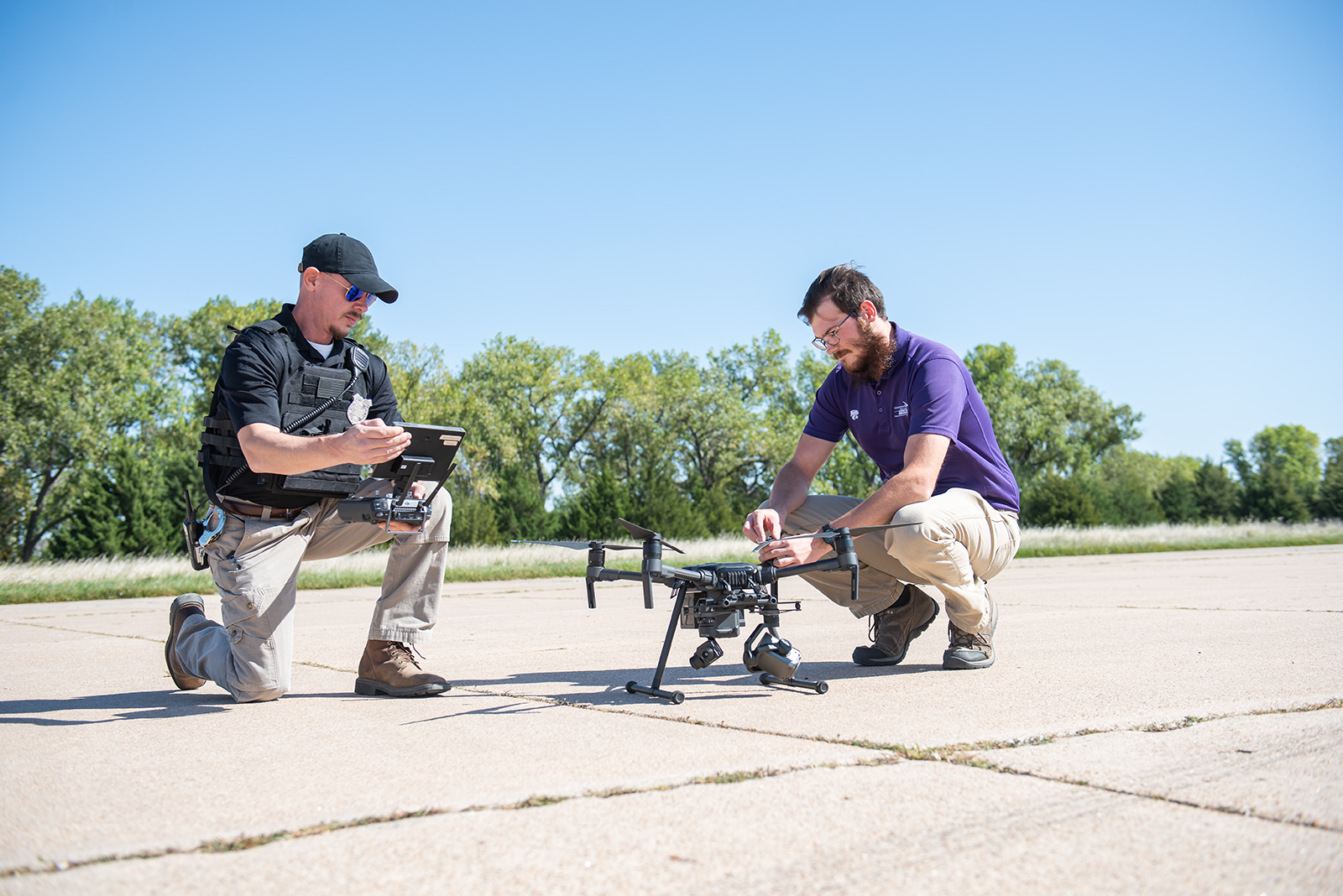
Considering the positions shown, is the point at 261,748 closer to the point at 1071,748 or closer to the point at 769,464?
the point at 1071,748

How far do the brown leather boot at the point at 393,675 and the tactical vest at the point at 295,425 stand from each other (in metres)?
0.69

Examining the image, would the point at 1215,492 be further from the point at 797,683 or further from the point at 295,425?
the point at 295,425

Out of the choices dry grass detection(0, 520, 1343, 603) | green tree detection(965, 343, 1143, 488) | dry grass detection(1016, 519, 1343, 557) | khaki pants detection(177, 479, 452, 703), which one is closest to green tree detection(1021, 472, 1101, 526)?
dry grass detection(1016, 519, 1343, 557)

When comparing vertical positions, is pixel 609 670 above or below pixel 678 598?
below

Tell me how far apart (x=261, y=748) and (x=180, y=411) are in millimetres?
49070

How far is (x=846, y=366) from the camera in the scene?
4.72m

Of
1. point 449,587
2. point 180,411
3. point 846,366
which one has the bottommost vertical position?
point 449,587

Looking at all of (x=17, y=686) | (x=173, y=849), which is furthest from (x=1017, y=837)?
(x=17, y=686)

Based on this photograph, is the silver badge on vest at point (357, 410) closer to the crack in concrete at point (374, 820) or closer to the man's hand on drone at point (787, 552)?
the man's hand on drone at point (787, 552)

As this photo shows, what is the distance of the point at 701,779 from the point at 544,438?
60.3m

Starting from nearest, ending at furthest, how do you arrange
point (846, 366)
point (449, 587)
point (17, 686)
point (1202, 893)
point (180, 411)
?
point (1202, 893)
point (17, 686)
point (846, 366)
point (449, 587)
point (180, 411)

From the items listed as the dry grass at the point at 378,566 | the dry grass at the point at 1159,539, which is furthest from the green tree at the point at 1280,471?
the dry grass at the point at 378,566

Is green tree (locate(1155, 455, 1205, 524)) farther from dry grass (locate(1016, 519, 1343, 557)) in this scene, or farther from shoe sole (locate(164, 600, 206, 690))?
shoe sole (locate(164, 600, 206, 690))

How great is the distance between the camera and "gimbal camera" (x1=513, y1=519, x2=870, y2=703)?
3.55m
